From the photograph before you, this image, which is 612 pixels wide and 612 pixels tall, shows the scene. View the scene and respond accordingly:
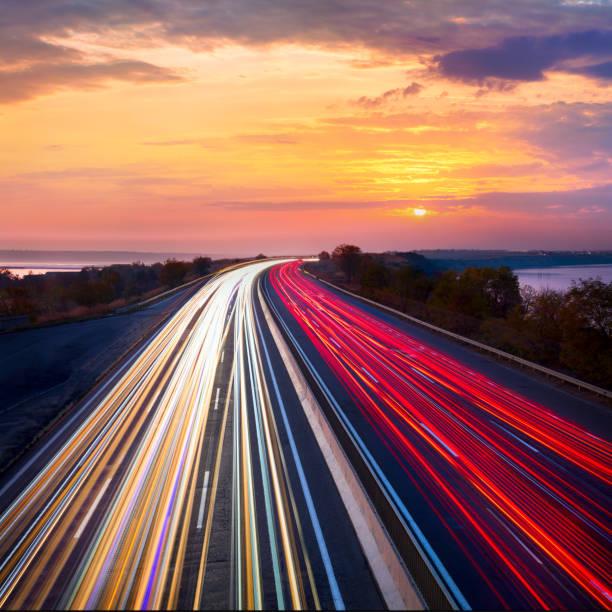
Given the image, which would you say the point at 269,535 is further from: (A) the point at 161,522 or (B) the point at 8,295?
(B) the point at 8,295

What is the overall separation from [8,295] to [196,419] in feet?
174

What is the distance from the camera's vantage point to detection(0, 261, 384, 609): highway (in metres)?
8.60

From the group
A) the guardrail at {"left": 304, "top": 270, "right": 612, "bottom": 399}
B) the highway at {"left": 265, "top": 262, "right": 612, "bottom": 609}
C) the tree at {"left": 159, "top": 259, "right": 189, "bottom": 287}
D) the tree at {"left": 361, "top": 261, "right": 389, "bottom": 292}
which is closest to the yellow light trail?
the highway at {"left": 265, "top": 262, "right": 612, "bottom": 609}

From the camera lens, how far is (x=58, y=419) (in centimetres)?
1800

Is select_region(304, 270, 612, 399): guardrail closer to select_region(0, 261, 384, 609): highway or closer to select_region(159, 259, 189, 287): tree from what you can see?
select_region(0, 261, 384, 609): highway

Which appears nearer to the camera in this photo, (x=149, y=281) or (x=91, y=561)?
(x=91, y=561)

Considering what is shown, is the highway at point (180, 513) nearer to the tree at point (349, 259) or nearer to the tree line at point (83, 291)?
the tree line at point (83, 291)

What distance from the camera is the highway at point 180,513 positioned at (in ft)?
28.2

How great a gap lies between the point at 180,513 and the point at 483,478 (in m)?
7.70

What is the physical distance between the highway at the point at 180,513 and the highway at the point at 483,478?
172 centimetres

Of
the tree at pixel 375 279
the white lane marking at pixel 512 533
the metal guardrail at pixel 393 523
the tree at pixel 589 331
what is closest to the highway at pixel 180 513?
the metal guardrail at pixel 393 523

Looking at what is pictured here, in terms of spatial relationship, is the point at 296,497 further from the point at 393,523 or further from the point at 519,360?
the point at 519,360

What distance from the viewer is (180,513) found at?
11102mm

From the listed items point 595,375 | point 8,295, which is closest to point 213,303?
point 8,295
